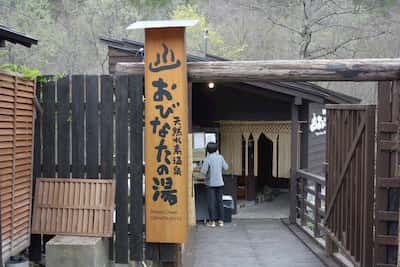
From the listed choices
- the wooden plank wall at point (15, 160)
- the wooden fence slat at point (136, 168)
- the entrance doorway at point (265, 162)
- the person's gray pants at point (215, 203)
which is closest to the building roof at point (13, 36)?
the wooden plank wall at point (15, 160)

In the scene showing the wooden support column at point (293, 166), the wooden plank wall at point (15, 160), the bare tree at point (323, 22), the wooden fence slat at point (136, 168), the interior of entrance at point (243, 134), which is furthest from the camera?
the bare tree at point (323, 22)

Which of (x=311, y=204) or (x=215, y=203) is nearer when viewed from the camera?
(x=311, y=204)

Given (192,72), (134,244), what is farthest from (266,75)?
(134,244)

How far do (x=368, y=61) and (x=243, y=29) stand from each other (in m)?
18.5

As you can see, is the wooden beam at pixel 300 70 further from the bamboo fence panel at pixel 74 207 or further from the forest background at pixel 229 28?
the forest background at pixel 229 28

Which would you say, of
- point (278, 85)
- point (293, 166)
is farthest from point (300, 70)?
point (293, 166)

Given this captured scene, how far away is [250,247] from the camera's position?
7680mm

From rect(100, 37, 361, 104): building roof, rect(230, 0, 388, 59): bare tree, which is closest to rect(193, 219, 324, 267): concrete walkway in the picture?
rect(100, 37, 361, 104): building roof

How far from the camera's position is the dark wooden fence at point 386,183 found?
505 cm

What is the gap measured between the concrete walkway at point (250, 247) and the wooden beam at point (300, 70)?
123 inches

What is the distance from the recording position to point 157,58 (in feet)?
15.9

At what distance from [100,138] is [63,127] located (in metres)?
0.46

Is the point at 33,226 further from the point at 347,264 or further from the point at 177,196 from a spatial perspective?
the point at 347,264

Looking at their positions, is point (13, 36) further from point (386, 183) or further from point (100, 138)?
point (386, 183)
